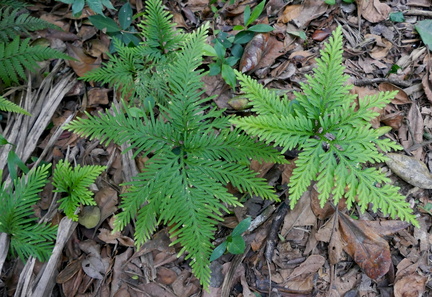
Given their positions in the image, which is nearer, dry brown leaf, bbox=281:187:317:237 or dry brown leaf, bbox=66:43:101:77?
dry brown leaf, bbox=281:187:317:237

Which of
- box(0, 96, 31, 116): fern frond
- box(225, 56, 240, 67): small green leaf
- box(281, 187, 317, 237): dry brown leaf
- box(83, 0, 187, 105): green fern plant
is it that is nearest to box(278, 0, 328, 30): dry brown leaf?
box(225, 56, 240, 67): small green leaf

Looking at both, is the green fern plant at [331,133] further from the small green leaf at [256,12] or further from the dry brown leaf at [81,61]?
the dry brown leaf at [81,61]

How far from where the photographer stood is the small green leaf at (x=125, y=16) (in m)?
2.68

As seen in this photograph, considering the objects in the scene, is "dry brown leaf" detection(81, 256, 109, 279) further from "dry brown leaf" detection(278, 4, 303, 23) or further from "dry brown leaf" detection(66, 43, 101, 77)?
"dry brown leaf" detection(278, 4, 303, 23)

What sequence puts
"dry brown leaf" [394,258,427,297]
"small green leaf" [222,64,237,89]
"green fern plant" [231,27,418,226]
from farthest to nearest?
"small green leaf" [222,64,237,89], "dry brown leaf" [394,258,427,297], "green fern plant" [231,27,418,226]

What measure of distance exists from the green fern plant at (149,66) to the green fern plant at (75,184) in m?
0.62

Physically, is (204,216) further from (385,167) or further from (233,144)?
(385,167)

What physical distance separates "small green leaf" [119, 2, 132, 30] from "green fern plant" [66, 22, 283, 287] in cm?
89

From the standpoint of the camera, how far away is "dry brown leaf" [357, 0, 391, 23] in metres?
2.68

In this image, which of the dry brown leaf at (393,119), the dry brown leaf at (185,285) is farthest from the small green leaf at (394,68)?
the dry brown leaf at (185,285)

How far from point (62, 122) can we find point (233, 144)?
1461 mm

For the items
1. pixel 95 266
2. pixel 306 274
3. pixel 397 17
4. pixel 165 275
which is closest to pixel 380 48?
pixel 397 17

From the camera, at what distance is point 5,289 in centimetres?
215

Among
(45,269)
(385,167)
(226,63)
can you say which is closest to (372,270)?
(385,167)
